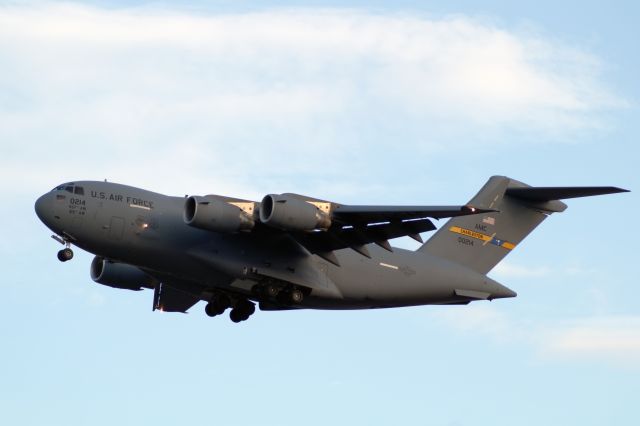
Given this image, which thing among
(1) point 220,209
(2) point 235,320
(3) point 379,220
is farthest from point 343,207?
(2) point 235,320

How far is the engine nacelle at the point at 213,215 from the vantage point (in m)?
21.3

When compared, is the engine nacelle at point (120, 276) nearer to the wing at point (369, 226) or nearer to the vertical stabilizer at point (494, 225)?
the wing at point (369, 226)

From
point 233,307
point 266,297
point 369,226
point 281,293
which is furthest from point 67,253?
point 369,226

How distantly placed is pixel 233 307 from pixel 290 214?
11.0 feet

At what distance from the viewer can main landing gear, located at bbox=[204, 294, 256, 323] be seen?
24.0 m

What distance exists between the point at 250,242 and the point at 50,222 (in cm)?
334

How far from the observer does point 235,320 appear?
24.2m

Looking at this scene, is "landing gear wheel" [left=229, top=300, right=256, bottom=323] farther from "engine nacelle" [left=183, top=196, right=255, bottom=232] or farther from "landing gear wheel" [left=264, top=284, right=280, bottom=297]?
"engine nacelle" [left=183, top=196, right=255, bottom=232]

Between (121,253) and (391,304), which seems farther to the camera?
(391,304)

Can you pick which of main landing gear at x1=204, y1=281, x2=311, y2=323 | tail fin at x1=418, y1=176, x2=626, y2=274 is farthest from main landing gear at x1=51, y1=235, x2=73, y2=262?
tail fin at x1=418, y1=176, x2=626, y2=274

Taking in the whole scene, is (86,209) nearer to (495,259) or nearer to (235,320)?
(235,320)

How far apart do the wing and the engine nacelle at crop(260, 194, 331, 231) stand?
1.33ft

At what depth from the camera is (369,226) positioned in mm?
22250

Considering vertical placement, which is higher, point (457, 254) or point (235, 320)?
point (457, 254)
